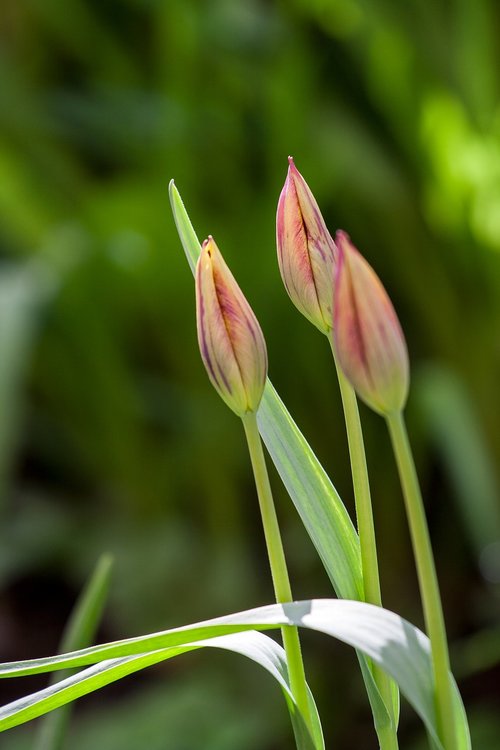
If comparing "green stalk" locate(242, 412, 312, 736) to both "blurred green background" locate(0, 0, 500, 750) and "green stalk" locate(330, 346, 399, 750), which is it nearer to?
"green stalk" locate(330, 346, 399, 750)

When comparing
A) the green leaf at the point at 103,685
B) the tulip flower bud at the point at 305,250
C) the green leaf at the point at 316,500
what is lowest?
the green leaf at the point at 103,685

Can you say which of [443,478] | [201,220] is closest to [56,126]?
[201,220]

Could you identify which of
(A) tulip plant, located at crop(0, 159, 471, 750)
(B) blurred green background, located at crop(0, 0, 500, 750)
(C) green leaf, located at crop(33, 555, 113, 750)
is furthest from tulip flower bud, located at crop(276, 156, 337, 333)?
(B) blurred green background, located at crop(0, 0, 500, 750)

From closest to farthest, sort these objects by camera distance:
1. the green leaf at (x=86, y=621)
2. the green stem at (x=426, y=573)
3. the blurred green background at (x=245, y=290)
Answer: the green stem at (x=426, y=573) < the green leaf at (x=86, y=621) < the blurred green background at (x=245, y=290)

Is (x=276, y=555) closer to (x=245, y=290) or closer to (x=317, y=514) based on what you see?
(x=317, y=514)

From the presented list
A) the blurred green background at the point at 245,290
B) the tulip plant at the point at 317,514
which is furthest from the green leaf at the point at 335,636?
the blurred green background at the point at 245,290

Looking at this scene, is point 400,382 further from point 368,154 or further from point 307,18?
Answer: point 307,18

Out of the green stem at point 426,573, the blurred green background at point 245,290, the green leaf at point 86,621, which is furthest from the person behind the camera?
the blurred green background at point 245,290

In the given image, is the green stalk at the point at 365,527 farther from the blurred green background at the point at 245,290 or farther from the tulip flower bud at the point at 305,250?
the blurred green background at the point at 245,290
